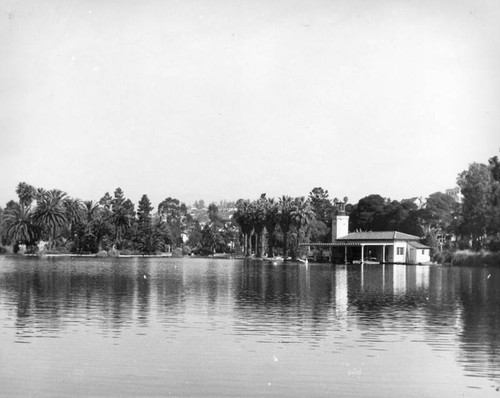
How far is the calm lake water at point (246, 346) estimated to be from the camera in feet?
49.6

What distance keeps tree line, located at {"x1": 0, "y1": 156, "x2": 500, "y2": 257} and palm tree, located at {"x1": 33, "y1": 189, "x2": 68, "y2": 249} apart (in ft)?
0.53

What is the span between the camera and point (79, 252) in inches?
5177

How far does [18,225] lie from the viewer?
12138 centimetres

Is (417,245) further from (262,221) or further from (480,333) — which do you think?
(480,333)

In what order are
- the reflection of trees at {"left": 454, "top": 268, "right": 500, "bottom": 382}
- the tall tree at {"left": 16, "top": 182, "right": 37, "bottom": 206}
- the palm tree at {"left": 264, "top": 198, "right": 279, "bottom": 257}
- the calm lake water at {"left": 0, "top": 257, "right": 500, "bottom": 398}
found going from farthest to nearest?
1. the tall tree at {"left": 16, "top": 182, "right": 37, "bottom": 206}
2. the palm tree at {"left": 264, "top": 198, "right": 279, "bottom": 257}
3. the reflection of trees at {"left": 454, "top": 268, "right": 500, "bottom": 382}
4. the calm lake water at {"left": 0, "top": 257, "right": 500, "bottom": 398}

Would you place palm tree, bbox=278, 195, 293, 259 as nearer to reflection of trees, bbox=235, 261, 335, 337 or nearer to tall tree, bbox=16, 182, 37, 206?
tall tree, bbox=16, 182, 37, 206

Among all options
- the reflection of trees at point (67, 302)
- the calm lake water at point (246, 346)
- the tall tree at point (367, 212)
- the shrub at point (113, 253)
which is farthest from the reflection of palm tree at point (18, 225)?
the calm lake water at point (246, 346)

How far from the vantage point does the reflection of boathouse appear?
94.8 metres

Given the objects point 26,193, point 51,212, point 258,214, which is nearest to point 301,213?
point 258,214

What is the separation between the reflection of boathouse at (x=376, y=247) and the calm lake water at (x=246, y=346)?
60100 millimetres

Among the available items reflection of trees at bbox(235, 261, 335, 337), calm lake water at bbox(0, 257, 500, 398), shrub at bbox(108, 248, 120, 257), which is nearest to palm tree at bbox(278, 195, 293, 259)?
shrub at bbox(108, 248, 120, 257)

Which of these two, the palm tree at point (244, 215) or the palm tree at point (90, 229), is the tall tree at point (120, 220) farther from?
the palm tree at point (244, 215)

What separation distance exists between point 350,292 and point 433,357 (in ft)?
72.1

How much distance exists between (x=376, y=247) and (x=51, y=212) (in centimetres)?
5396
